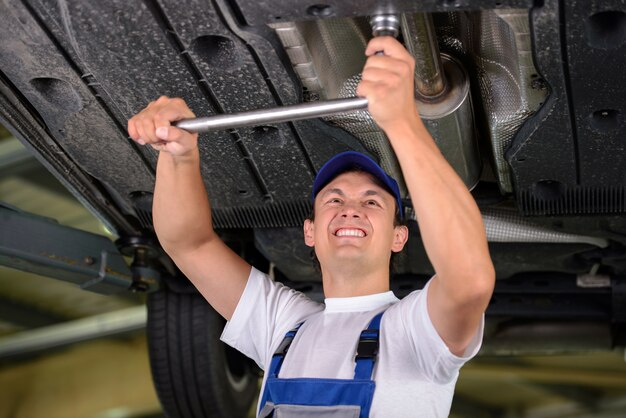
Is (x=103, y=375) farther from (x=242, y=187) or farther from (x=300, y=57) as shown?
(x=300, y=57)

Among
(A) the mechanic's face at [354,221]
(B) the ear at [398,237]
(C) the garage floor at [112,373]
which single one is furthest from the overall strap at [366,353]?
(C) the garage floor at [112,373]

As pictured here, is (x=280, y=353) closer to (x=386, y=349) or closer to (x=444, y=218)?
(x=386, y=349)

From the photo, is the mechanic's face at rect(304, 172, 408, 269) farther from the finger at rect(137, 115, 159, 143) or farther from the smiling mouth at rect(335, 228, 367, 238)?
the finger at rect(137, 115, 159, 143)

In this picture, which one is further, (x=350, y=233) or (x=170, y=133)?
(x=350, y=233)

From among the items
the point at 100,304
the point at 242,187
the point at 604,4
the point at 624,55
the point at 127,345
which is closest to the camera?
the point at 604,4

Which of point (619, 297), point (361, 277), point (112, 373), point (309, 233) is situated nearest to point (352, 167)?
point (309, 233)

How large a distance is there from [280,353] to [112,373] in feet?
17.3

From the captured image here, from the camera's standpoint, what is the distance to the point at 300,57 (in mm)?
2312

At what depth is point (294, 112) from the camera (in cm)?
194

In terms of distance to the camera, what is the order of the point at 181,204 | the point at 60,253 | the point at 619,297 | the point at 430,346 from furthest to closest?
the point at 619,297, the point at 60,253, the point at 181,204, the point at 430,346

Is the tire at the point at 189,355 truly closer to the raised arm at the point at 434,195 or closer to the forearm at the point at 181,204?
the forearm at the point at 181,204

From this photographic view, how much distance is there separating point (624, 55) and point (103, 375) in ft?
18.3

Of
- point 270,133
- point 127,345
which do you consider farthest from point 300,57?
point 127,345

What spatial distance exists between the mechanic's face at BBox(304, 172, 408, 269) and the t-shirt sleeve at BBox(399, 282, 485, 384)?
184 mm
